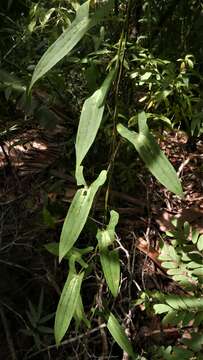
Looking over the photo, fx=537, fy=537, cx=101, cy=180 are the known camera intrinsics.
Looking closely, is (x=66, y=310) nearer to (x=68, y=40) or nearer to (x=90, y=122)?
(x=90, y=122)

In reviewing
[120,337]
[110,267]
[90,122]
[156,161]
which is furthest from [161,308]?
[90,122]

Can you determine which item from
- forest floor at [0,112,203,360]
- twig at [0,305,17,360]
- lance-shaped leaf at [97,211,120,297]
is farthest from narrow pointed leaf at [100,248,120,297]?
twig at [0,305,17,360]

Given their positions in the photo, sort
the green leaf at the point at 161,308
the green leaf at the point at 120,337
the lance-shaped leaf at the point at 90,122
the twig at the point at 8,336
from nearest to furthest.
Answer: the lance-shaped leaf at the point at 90,122
the green leaf at the point at 120,337
the green leaf at the point at 161,308
the twig at the point at 8,336

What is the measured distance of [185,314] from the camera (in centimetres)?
130

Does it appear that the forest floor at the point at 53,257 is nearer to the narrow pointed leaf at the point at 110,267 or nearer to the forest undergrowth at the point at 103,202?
the forest undergrowth at the point at 103,202

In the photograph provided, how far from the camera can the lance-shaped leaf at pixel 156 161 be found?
0.90 meters

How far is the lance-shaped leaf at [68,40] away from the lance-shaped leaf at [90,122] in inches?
3.4

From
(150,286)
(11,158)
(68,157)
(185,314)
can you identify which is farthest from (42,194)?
(185,314)

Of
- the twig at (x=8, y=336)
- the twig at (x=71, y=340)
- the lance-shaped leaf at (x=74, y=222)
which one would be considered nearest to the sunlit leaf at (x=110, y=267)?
the lance-shaped leaf at (x=74, y=222)

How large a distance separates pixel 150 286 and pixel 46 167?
611 millimetres

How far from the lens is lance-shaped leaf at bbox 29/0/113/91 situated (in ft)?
2.76

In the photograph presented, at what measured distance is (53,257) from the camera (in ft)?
5.45

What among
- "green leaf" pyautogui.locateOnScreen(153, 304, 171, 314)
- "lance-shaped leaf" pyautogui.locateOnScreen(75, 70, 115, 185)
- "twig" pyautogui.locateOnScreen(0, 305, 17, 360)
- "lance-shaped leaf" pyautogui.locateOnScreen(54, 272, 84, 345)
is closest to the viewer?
"lance-shaped leaf" pyautogui.locateOnScreen(75, 70, 115, 185)

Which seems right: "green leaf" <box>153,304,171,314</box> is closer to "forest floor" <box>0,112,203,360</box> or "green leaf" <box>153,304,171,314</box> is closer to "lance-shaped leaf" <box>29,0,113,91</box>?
"forest floor" <box>0,112,203,360</box>
